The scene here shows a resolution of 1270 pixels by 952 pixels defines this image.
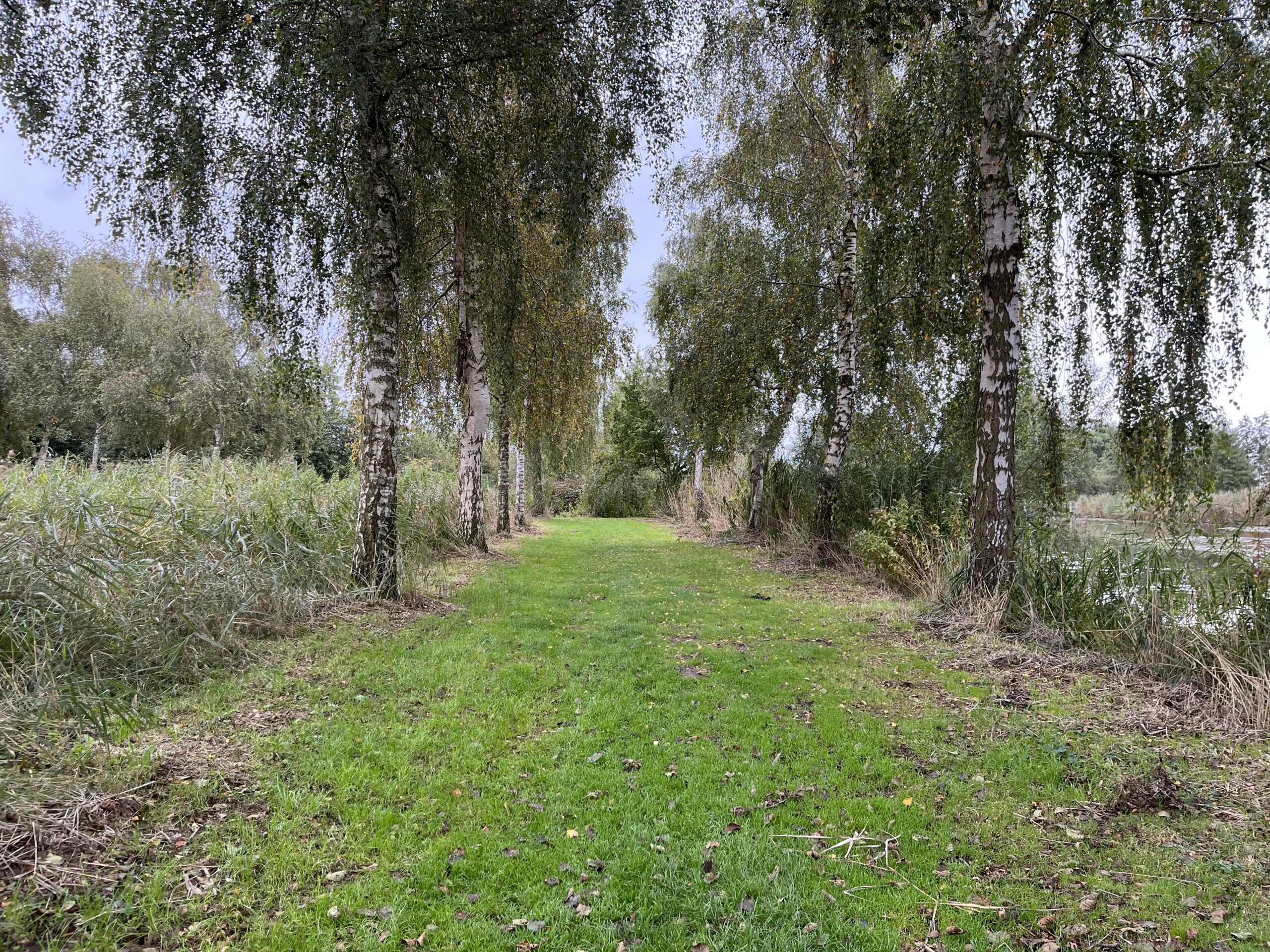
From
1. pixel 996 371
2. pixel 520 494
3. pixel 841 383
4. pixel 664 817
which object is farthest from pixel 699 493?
pixel 664 817

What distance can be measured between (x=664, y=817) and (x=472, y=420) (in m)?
8.99

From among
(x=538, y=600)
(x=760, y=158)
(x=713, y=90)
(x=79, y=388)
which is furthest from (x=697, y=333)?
(x=79, y=388)

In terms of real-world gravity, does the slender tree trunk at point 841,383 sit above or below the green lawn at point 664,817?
above

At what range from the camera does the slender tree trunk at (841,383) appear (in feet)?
31.5

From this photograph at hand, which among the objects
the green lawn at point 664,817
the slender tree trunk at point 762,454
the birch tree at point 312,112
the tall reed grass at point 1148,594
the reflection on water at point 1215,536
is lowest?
the green lawn at point 664,817

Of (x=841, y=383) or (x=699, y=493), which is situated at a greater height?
(x=841, y=383)

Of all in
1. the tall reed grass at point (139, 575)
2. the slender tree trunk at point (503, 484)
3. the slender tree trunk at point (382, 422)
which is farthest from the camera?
the slender tree trunk at point (503, 484)

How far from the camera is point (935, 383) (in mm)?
8133

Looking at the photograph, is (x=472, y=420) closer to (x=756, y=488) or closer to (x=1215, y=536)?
(x=756, y=488)

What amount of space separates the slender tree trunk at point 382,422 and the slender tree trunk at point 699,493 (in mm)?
11283

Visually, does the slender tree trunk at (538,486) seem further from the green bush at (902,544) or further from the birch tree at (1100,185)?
the birch tree at (1100,185)

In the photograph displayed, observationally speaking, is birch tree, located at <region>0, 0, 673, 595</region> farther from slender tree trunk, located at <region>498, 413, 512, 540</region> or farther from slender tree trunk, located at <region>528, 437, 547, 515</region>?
slender tree trunk, located at <region>528, 437, 547, 515</region>

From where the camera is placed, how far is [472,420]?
10.9 m

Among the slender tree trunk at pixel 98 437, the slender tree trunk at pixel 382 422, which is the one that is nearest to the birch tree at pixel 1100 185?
the slender tree trunk at pixel 382 422
